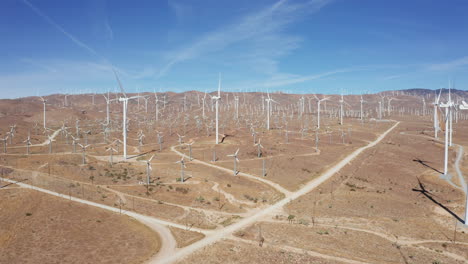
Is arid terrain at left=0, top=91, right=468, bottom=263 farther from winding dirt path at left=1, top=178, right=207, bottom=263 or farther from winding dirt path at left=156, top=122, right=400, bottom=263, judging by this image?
winding dirt path at left=156, top=122, right=400, bottom=263

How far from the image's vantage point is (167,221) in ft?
155

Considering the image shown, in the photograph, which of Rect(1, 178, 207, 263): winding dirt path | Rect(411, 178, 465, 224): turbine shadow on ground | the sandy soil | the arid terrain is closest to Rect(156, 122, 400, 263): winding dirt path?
the arid terrain

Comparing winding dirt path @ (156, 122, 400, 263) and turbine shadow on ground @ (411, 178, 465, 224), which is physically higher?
winding dirt path @ (156, 122, 400, 263)

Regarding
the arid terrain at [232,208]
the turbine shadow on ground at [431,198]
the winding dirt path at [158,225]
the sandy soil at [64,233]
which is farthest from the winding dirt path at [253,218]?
the turbine shadow on ground at [431,198]

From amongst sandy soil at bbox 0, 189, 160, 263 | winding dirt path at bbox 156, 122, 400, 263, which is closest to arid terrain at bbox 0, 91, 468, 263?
sandy soil at bbox 0, 189, 160, 263

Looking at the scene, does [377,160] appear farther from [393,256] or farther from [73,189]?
[73,189]

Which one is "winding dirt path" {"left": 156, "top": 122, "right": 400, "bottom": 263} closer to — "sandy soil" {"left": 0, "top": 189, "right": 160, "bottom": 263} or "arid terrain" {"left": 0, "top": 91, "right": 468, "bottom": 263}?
"arid terrain" {"left": 0, "top": 91, "right": 468, "bottom": 263}

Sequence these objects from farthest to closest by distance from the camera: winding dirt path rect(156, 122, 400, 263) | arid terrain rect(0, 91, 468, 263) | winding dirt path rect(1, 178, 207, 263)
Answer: arid terrain rect(0, 91, 468, 263)
winding dirt path rect(156, 122, 400, 263)
winding dirt path rect(1, 178, 207, 263)

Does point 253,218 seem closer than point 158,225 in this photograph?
No

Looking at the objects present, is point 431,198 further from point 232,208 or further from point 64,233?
point 64,233

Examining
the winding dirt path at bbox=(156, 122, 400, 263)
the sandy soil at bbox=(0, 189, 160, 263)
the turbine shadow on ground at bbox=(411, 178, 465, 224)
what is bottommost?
the turbine shadow on ground at bbox=(411, 178, 465, 224)

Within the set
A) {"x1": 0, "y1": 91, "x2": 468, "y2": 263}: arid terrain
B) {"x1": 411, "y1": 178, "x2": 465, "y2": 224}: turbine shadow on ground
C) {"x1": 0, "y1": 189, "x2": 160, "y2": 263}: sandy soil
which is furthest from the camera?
{"x1": 411, "y1": 178, "x2": 465, "y2": 224}: turbine shadow on ground

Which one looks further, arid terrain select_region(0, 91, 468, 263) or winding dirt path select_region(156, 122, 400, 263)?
arid terrain select_region(0, 91, 468, 263)

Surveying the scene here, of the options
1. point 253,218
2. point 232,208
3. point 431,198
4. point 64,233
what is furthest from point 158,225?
point 431,198
